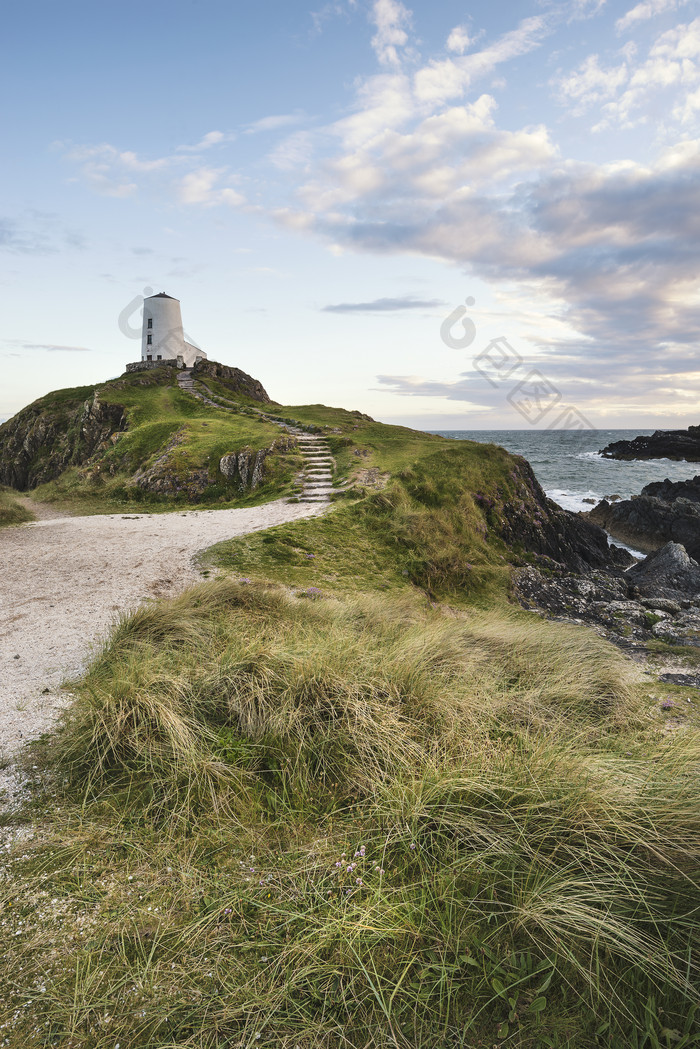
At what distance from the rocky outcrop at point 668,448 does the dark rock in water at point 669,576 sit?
65.8 metres

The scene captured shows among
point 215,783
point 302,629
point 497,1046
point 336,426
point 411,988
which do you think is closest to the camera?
point 497,1046

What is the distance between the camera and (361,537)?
13719mm

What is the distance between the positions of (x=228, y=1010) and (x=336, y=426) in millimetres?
26501

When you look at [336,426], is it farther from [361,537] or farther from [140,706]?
[140,706]

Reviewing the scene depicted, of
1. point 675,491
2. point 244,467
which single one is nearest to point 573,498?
point 675,491

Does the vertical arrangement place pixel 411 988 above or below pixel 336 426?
below

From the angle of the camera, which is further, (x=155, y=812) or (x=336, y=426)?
(x=336, y=426)

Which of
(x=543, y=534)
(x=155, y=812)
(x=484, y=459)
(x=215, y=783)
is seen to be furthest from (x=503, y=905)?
(x=484, y=459)

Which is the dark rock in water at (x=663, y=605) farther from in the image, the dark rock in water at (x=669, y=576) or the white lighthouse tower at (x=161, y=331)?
the white lighthouse tower at (x=161, y=331)

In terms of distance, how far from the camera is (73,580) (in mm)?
10031

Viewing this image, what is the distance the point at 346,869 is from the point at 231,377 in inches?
1640

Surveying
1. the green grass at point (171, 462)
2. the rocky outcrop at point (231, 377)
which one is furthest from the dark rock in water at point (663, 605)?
the rocky outcrop at point (231, 377)

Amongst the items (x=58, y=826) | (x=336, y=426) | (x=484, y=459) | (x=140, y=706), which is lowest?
(x=58, y=826)

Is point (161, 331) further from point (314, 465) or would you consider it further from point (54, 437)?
point (314, 465)
